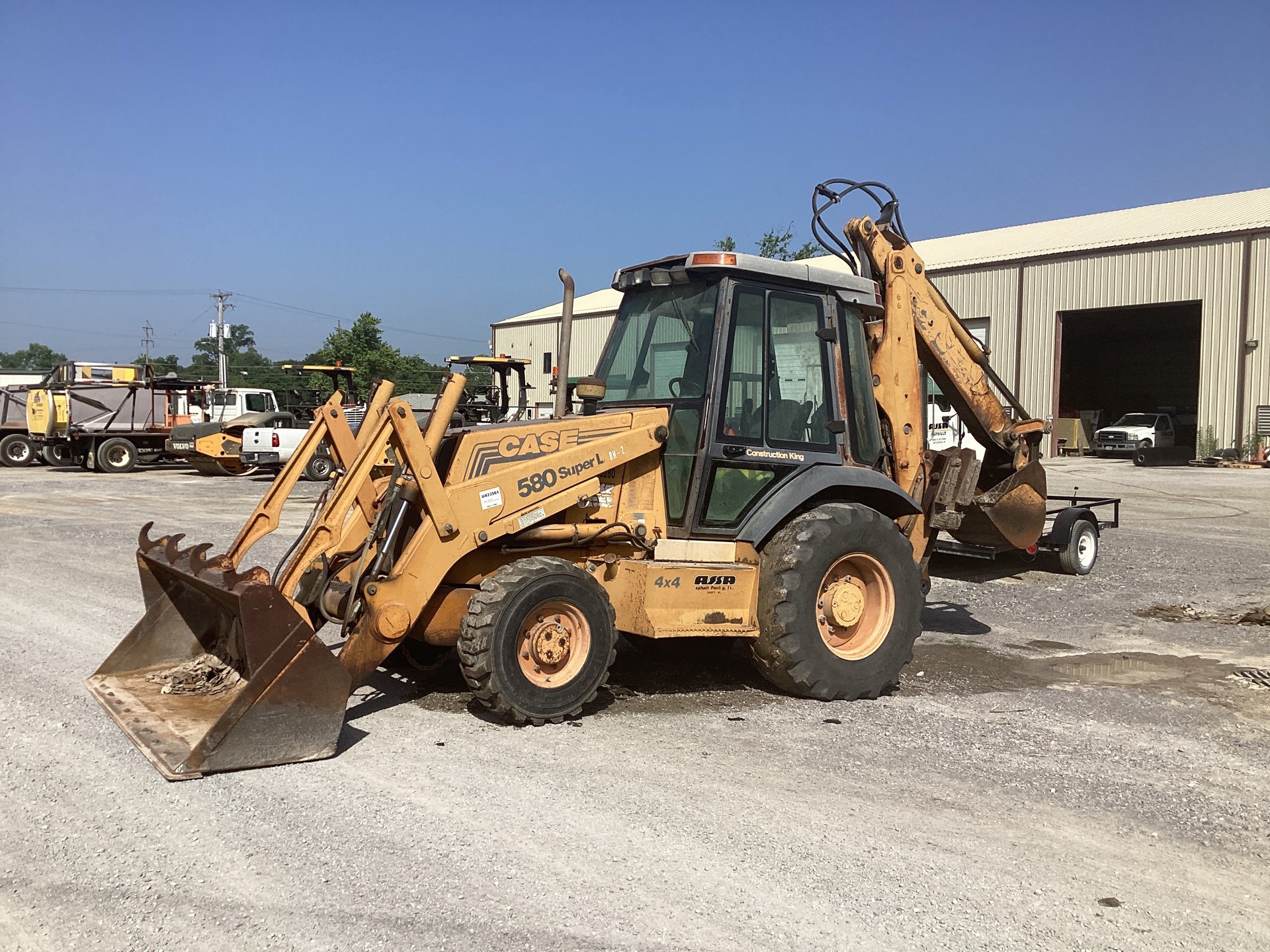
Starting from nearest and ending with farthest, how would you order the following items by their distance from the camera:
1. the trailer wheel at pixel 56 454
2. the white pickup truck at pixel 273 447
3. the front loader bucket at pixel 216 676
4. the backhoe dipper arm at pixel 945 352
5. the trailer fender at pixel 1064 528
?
the front loader bucket at pixel 216 676 < the backhoe dipper arm at pixel 945 352 < the trailer fender at pixel 1064 528 < the white pickup truck at pixel 273 447 < the trailer wheel at pixel 56 454

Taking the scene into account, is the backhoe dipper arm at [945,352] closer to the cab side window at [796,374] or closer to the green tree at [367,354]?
the cab side window at [796,374]

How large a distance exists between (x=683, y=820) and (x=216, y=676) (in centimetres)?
289

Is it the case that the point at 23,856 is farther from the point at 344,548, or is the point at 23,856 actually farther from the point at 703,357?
the point at 703,357

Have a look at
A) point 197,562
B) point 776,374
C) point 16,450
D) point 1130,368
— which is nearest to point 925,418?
point 776,374

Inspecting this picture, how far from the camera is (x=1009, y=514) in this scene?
28.6 ft

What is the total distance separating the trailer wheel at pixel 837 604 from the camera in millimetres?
6020

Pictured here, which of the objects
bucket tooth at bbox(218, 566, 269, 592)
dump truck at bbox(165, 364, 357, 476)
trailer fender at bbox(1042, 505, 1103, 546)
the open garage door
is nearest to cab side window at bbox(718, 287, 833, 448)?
bucket tooth at bbox(218, 566, 269, 592)

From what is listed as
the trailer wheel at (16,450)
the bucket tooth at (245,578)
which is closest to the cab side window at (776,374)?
the bucket tooth at (245,578)

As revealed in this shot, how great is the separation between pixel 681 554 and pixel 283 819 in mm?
2651

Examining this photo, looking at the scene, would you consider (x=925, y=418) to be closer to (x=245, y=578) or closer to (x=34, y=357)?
(x=245, y=578)

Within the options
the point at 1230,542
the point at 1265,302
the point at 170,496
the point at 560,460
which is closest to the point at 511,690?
the point at 560,460

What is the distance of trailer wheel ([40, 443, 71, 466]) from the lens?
28.7 m

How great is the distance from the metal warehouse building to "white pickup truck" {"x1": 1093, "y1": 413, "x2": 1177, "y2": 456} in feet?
4.35

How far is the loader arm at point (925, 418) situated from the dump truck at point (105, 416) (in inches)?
978
